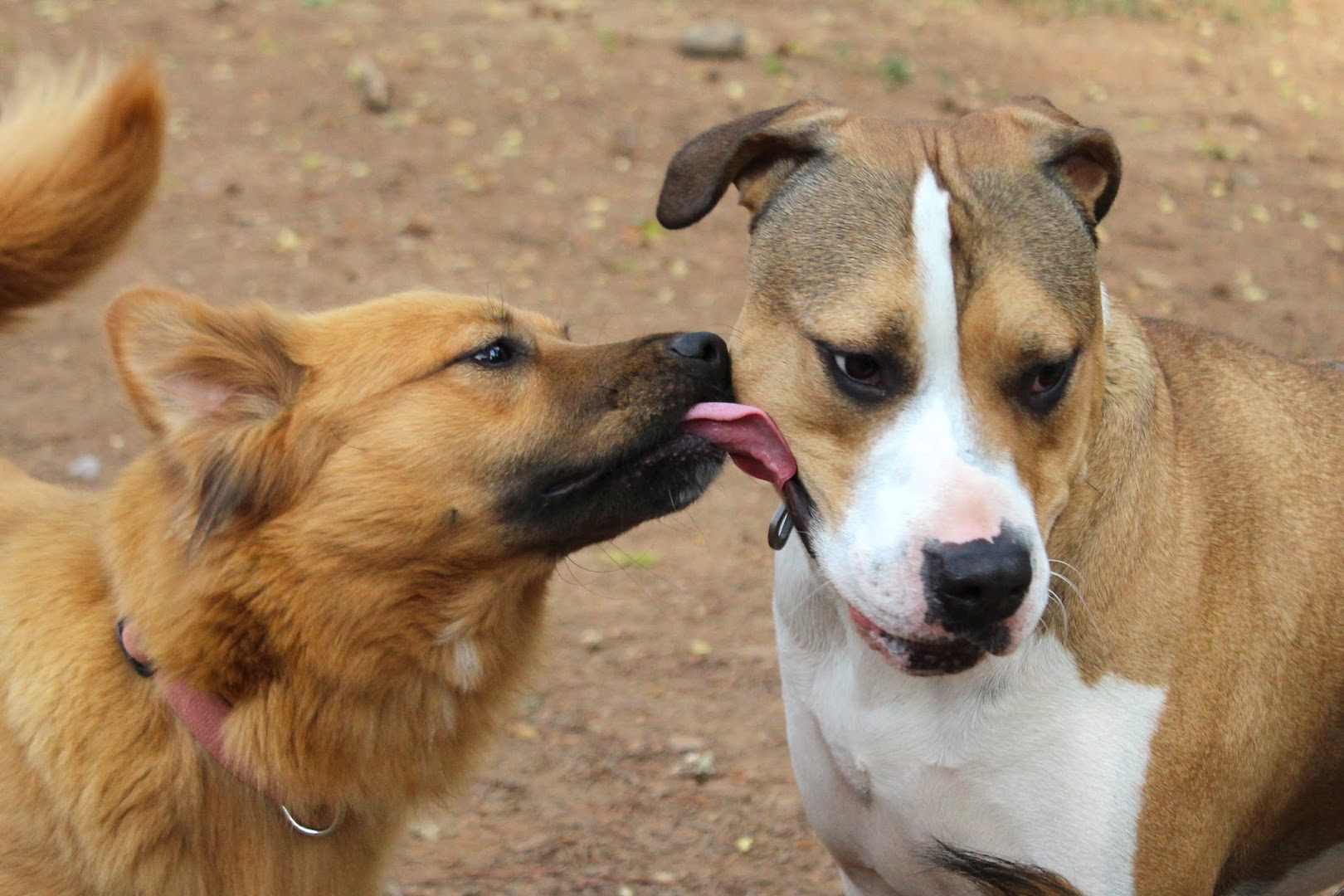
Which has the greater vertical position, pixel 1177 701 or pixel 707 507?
pixel 1177 701

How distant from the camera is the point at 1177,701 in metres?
2.81

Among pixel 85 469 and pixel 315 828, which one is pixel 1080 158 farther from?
pixel 85 469

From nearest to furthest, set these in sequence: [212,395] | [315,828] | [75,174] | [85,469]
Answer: [212,395] < [315,828] < [75,174] < [85,469]

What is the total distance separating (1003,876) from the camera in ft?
9.12

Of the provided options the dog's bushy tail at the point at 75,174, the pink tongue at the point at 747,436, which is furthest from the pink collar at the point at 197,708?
the pink tongue at the point at 747,436

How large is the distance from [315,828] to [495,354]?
1.16 metres

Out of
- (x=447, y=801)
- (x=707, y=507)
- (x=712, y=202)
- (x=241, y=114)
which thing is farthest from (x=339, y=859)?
(x=241, y=114)

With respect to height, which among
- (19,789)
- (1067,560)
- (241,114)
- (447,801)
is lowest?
(241,114)

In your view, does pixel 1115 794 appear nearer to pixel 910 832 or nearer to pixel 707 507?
pixel 910 832

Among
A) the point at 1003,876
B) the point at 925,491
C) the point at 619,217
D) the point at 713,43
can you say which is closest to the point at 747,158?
the point at 925,491

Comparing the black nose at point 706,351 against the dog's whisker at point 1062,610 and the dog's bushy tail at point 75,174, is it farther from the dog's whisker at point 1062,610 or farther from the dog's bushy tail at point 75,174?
the dog's bushy tail at point 75,174

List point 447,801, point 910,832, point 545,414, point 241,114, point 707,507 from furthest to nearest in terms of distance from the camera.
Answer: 1. point 241,114
2. point 707,507
3. point 447,801
4. point 545,414
5. point 910,832

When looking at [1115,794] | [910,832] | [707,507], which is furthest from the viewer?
[707,507]

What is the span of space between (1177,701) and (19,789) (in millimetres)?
2438
